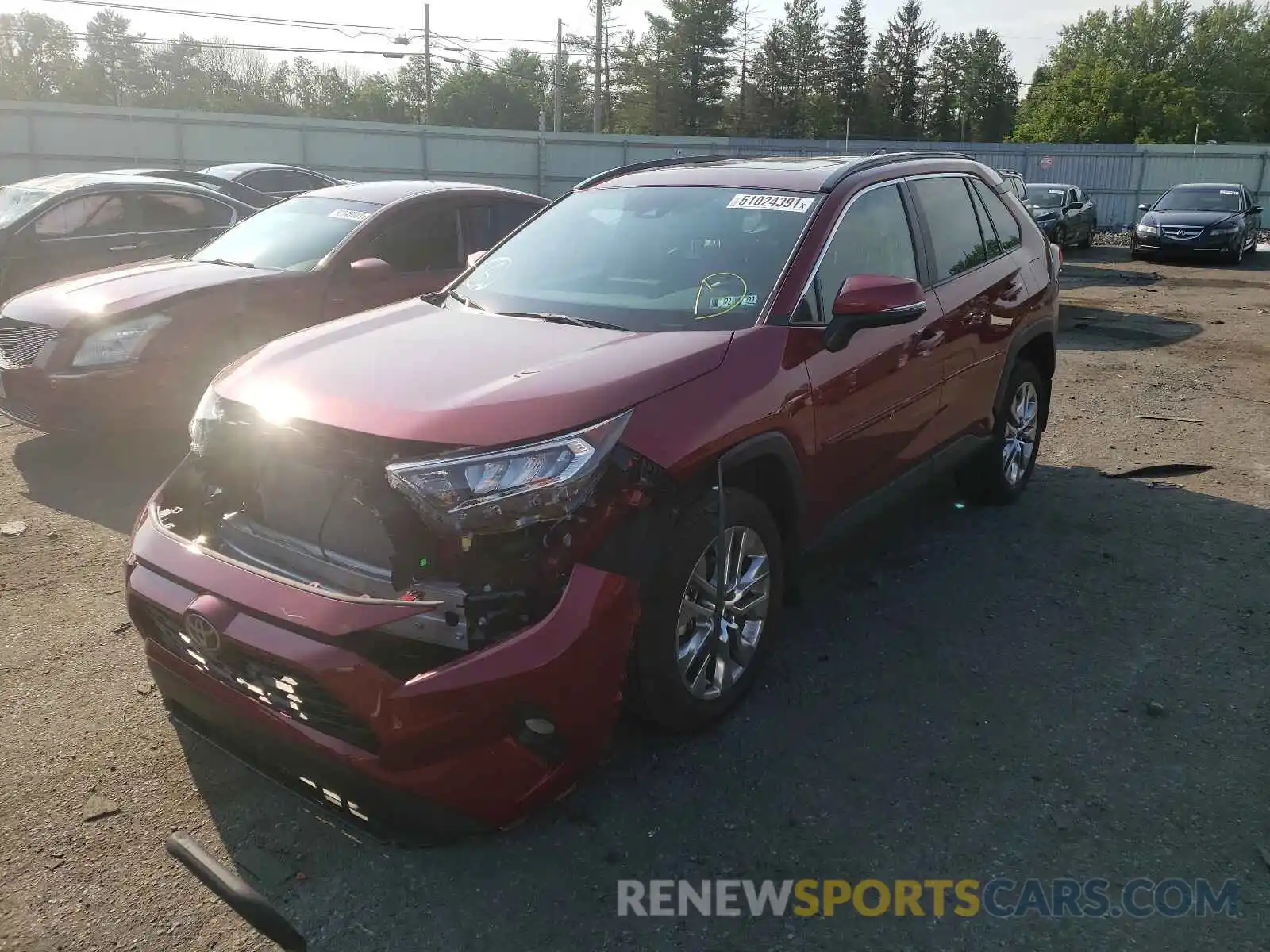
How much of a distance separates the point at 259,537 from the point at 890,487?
255 centimetres

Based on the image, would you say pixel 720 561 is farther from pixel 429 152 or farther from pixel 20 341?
pixel 429 152

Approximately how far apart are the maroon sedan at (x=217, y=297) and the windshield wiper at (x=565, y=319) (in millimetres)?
2322

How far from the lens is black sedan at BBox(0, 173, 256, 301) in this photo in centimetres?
869

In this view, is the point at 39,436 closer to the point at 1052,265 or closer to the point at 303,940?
the point at 303,940

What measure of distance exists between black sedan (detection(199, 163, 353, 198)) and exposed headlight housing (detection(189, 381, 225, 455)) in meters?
13.2

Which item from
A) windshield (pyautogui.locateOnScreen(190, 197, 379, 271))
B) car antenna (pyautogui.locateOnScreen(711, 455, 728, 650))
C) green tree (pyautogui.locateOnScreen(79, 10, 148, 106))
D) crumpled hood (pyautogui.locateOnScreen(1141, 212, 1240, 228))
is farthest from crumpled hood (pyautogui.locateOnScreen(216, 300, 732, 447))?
green tree (pyautogui.locateOnScreen(79, 10, 148, 106))

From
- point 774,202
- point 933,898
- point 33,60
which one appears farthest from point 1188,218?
point 33,60

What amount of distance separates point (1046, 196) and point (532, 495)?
2224 centimetres

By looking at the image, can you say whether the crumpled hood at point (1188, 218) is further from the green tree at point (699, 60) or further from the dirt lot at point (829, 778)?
the green tree at point (699, 60)

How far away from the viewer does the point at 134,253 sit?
906cm

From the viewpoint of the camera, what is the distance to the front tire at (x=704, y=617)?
2934 millimetres

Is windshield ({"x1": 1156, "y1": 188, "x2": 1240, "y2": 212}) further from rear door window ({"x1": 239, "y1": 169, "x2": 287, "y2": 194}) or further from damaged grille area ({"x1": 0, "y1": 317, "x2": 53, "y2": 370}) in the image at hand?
damaged grille area ({"x1": 0, "y1": 317, "x2": 53, "y2": 370})

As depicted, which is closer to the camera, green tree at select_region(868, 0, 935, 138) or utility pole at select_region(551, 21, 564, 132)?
utility pole at select_region(551, 21, 564, 132)

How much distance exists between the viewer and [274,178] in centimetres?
1616
